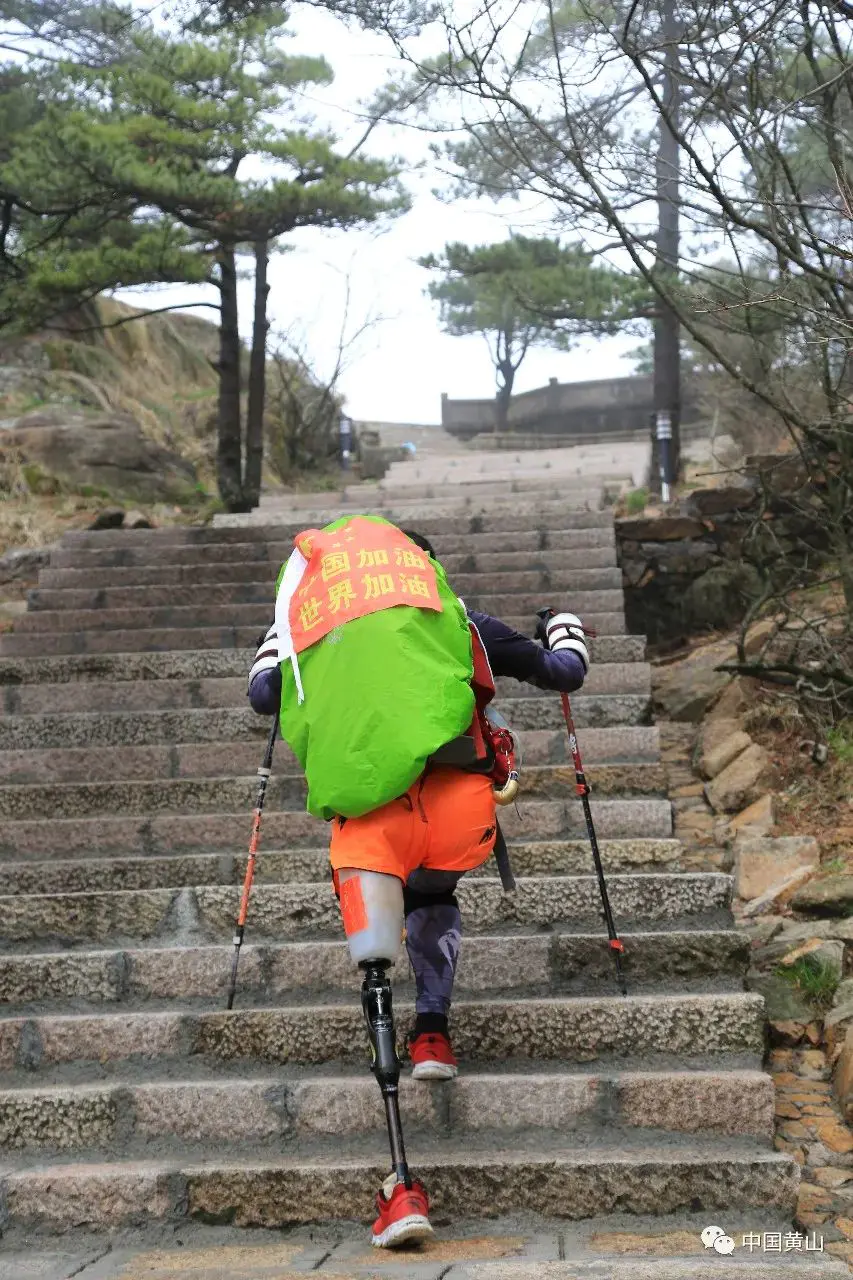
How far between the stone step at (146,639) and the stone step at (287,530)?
4.09 feet

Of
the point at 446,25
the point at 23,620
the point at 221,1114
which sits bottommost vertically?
the point at 221,1114

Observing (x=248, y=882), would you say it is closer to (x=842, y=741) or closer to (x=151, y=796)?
(x=151, y=796)

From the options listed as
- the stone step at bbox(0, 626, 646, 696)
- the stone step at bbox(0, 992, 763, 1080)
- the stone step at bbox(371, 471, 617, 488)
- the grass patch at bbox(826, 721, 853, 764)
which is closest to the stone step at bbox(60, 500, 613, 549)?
the stone step at bbox(371, 471, 617, 488)

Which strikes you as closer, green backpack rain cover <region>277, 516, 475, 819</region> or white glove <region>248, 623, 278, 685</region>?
green backpack rain cover <region>277, 516, 475, 819</region>

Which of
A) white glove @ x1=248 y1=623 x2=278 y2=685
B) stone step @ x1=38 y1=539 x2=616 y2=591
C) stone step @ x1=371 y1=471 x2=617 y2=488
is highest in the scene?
stone step @ x1=371 y1=471 x2=617 y2=488

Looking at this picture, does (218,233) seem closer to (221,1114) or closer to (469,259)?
(469,259)

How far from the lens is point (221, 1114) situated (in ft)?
12.0

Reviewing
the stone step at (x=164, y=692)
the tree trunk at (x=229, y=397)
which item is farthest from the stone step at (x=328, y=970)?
the tree trunk at (x=229, y=397)

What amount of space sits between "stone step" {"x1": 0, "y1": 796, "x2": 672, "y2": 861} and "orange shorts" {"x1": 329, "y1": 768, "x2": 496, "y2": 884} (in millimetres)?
1881

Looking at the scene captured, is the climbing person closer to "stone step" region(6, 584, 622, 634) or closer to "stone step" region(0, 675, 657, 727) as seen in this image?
"stone step" region(0, 675, 657, 727)

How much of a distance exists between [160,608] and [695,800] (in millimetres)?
3404

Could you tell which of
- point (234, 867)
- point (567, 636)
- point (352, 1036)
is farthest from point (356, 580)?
point (234, 867)

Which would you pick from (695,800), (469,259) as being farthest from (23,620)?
(469,259)

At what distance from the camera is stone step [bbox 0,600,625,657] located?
288 inches
